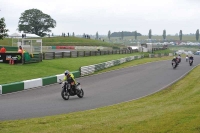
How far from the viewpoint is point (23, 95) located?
19.7m

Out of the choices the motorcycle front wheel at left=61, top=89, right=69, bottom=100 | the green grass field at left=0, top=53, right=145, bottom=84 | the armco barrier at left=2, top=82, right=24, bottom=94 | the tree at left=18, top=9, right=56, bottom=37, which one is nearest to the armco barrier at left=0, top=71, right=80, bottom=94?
the armco barrier at left=2, top=82, right=24, bottom=94

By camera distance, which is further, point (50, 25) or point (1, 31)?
point (50, 25)

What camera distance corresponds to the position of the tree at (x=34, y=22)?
106m

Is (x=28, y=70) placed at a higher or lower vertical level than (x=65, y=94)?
higher

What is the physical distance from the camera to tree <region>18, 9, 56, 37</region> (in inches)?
4167

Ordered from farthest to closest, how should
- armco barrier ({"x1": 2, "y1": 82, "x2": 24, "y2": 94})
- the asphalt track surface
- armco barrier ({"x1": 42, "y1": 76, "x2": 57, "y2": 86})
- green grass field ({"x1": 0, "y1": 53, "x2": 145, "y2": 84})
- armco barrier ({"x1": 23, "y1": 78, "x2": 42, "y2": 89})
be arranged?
green grass field ({"x1": 0, "y1": 53, "x2": 145, "y2": 84}) → armco barrier ({"x1": 42, "y1": 76, "x2": 57, "y2": 86}) → armco barrier ({"x1": 23, "y1": 78, "x2": 42, "y2": 89}) → armco barrier ({"x1": 2, "y1": 82, "x2": 24, "y2": 94}) → the asphalt track surface

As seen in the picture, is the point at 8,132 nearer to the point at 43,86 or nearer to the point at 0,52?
the point at 43,86

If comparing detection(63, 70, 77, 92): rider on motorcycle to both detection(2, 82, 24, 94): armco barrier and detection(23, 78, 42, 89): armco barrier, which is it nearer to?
detection(2, 82, 24, 94): armco barrier

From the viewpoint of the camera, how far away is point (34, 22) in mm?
106438

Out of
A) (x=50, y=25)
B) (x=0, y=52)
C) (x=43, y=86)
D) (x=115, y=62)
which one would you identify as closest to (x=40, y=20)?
(x=50, y=25)

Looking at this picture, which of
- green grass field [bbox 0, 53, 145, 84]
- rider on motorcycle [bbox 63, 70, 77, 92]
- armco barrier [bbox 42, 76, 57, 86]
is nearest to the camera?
rider on motorcycle [bbox 63, 70, 77, 92]

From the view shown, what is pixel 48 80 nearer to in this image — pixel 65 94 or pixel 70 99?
pixel 70 99

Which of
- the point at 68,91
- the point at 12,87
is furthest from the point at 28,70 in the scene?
the point at 68,91

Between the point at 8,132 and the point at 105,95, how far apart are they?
443 inches
